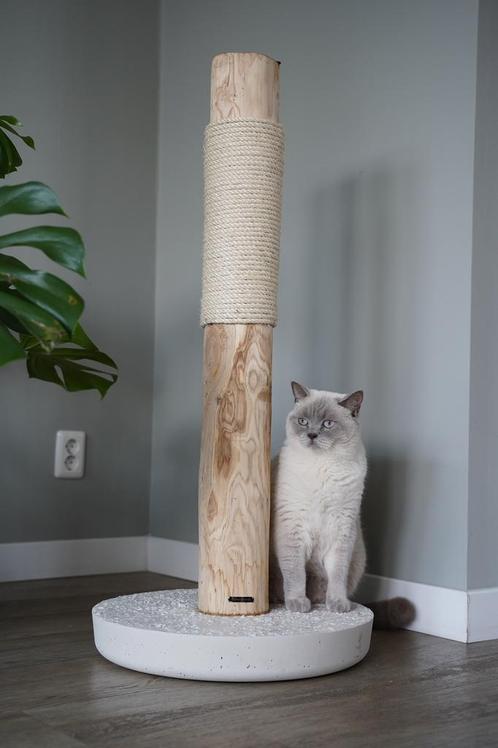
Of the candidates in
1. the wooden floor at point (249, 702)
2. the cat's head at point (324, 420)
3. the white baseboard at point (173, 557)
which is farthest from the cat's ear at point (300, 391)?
the white baseboard at point (173, 557)

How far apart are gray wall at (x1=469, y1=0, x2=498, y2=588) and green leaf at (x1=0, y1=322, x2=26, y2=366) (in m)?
1.01

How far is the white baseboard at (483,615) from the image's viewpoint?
6.18 ft

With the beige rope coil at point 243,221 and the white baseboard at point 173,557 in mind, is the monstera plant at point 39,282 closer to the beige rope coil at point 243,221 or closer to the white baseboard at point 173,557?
the beige rope coil at point 243,221

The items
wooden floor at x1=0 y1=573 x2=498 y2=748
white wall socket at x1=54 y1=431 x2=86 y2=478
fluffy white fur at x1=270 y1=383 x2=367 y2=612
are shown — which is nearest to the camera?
wooden floor at x1=0 y1=573 x2=498 y2=748

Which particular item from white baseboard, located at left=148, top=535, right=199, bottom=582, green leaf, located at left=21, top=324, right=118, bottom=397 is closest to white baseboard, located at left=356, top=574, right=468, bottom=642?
white baseboard, located at left=148, top=535, right=199, bottom=582

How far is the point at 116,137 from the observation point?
110 inches

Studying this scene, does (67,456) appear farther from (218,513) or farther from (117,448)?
(218,513)

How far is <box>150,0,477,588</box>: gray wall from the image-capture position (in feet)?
6.46

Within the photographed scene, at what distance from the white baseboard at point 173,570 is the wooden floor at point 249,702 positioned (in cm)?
6

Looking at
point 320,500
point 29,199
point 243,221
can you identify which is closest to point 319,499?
point 320,500

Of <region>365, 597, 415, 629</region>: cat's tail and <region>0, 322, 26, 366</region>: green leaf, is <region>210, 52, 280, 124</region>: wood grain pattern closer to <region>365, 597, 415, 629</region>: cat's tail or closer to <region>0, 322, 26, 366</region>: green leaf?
<region>0, 322, 26, 366</region>: green leaf

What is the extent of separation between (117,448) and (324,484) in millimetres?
1086

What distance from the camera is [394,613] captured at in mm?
1956

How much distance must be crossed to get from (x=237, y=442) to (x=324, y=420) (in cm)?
20
